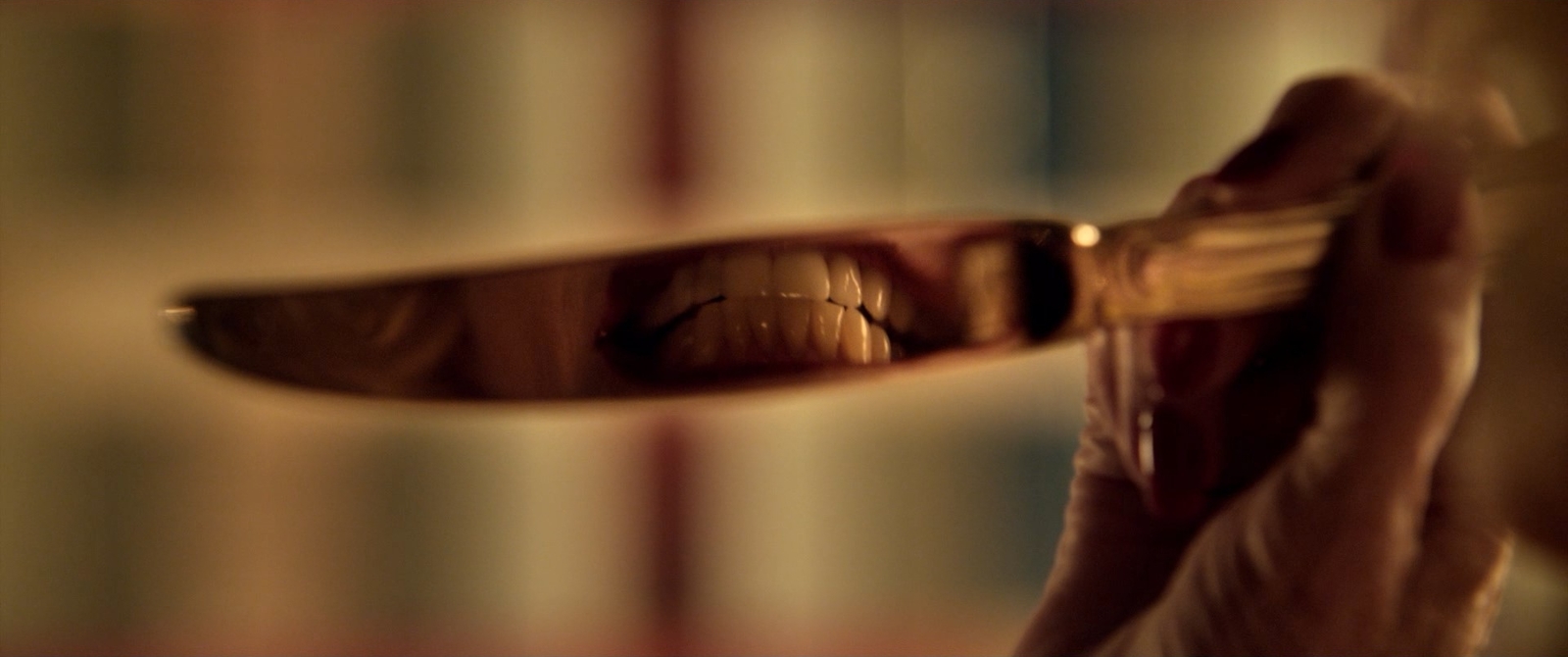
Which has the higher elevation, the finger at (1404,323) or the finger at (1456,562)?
the finger at (1404,323)

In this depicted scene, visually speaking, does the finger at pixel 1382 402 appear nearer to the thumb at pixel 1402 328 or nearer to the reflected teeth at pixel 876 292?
the thumb at pixel 1402 328

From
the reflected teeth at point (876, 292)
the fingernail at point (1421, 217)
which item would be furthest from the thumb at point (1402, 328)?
the reflected teeth at point (876, 292)

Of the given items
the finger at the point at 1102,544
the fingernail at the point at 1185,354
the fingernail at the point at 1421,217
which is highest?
the fingernail at the point at 1421,217

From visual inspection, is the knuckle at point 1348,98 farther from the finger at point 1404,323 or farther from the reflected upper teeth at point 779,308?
the reflected upper teeth at point 779,308

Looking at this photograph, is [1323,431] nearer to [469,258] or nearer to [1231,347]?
[1231,347]

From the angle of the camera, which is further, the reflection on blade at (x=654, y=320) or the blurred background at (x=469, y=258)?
the blurred background at (x=469, y=258)

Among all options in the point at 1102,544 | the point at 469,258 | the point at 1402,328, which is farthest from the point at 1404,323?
the point at 469,258

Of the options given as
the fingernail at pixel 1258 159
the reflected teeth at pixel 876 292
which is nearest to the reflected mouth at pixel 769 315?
the reflected teeth at pixel 876 292
